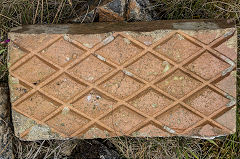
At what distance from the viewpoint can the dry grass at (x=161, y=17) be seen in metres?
2.14

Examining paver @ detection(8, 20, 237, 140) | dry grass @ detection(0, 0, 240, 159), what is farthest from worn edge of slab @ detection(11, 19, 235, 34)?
dry grass @ detection(0, 0, 240, 159)

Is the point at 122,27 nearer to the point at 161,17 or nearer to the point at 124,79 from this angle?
the point at 124,79

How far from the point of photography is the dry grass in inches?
84.2

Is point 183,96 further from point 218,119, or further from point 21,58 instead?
point 21,58

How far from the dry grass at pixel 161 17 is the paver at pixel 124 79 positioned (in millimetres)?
282

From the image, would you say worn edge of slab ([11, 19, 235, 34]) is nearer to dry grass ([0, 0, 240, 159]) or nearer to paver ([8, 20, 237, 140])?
paver ([8, 20, 237, 140])

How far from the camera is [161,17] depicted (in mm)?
2213

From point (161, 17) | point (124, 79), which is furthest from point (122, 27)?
point (161, 17)

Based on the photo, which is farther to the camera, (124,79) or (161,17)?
(161,17)

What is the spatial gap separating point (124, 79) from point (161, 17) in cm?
64

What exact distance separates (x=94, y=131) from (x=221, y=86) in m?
0.85

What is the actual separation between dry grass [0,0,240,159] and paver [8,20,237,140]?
0.28 meters

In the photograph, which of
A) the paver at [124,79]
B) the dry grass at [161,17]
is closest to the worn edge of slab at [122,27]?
the paver at [124,79]

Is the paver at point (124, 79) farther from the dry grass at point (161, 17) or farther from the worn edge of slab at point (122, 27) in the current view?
the dry grass at point (161, 17)
